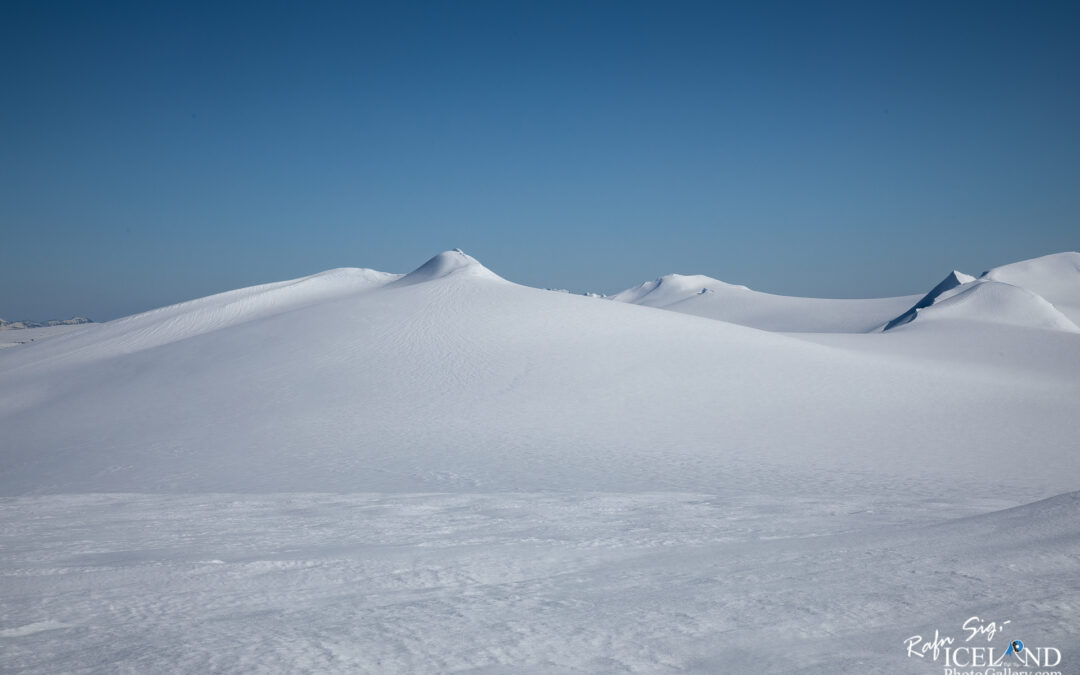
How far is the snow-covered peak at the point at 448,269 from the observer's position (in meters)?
32.0

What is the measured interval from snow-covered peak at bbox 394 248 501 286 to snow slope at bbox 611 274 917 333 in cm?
3685

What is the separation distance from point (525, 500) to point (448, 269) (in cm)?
2662

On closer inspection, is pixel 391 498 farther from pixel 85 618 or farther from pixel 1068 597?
pixel 1068 597

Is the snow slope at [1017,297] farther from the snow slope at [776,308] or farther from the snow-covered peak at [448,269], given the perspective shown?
the snow-covered peak at [448,269]

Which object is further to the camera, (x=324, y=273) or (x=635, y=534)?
(x=324, y=273)

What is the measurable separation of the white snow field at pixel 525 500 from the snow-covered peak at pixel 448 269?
734 cm

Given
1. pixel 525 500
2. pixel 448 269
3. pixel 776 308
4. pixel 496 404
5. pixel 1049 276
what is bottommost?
pixel 525 500

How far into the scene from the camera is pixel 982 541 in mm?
4887

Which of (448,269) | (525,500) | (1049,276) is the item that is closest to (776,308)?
(1049,276)

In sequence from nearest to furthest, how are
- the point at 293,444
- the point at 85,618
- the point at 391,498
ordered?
the point at 85,618 → the point at 391,498 → the point at 293,444

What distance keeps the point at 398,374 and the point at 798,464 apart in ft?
35.9

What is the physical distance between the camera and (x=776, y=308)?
229ft

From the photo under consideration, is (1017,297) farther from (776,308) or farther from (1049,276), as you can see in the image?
(776,308)

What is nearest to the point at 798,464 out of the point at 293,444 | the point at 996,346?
the point at 293,444
